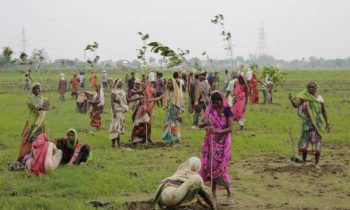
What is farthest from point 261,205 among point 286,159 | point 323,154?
point 323,154

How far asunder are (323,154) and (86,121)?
354 inches

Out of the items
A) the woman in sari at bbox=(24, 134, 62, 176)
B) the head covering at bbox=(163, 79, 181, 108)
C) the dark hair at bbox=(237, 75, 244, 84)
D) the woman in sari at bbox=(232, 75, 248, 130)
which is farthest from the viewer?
the woman in sari at bbox=(232, 75, 248, 130)

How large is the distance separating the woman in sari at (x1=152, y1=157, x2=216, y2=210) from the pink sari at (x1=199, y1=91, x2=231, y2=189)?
0.40 meters

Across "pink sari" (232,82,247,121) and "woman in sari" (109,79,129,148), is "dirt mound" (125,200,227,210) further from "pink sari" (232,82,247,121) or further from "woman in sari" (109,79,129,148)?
"pink sari" (232,82,247,121)

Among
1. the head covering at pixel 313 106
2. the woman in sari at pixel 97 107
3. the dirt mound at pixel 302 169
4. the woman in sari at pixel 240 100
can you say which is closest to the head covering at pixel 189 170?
the dirt mound at pixel 302 169

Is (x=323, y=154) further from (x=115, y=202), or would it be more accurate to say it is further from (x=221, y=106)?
(x=115, y=202)

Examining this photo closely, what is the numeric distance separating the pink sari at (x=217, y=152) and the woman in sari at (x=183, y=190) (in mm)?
400

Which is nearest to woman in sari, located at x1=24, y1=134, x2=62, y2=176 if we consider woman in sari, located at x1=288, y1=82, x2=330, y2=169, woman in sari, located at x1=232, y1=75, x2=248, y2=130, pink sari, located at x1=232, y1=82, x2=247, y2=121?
woman in sari, located at x1=288, y1=82, x2=330, y2=169

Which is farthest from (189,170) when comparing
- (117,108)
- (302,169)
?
(117,108)

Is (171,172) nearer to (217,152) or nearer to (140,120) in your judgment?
(217,152)

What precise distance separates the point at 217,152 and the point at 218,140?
0.56 feet

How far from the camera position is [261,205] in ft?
25.1

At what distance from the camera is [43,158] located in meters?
9.38

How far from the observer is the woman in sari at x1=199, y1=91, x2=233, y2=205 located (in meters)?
7.47
